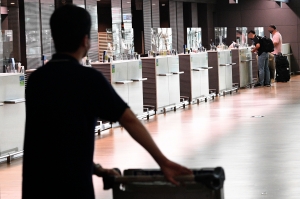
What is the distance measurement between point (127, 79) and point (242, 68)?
8252mm

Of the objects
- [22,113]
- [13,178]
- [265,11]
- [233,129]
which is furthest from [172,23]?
[13,178]

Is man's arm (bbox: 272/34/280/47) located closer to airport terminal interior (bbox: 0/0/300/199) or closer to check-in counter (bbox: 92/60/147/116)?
airport terminal interior (bbox: 0/0/300/199)

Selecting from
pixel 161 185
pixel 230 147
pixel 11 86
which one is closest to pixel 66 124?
pixel 161 185

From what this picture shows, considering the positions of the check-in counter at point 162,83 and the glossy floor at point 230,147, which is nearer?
the glossy floor at point 230,147

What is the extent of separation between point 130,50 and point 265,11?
14027mm

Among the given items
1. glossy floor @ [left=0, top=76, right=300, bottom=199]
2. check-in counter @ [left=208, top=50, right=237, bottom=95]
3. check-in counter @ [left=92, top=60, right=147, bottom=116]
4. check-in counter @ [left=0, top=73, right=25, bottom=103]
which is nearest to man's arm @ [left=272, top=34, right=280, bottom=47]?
check-in counter @ [left=208, top=50, right=237, bottom=95]

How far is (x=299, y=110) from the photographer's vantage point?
520 inches

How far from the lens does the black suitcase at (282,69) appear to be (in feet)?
70.5

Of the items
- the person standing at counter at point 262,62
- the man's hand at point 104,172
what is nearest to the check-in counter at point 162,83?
the person standing at counter at point 262,62

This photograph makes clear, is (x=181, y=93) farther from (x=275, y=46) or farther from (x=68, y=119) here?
(x=68, y=119)

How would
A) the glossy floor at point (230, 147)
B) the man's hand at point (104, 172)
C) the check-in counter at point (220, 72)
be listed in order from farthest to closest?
1. the check-in counter at point (220, 72)
2. the glossy floor at point (230, 147)
3. the man's hand at point (104, 172)

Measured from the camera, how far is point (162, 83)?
13547 millimetres

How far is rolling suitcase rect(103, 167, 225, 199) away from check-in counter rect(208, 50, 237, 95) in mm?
14908

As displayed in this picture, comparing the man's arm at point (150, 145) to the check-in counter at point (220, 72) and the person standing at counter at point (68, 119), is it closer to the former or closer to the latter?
the person standing at counter at point (68, 119)
